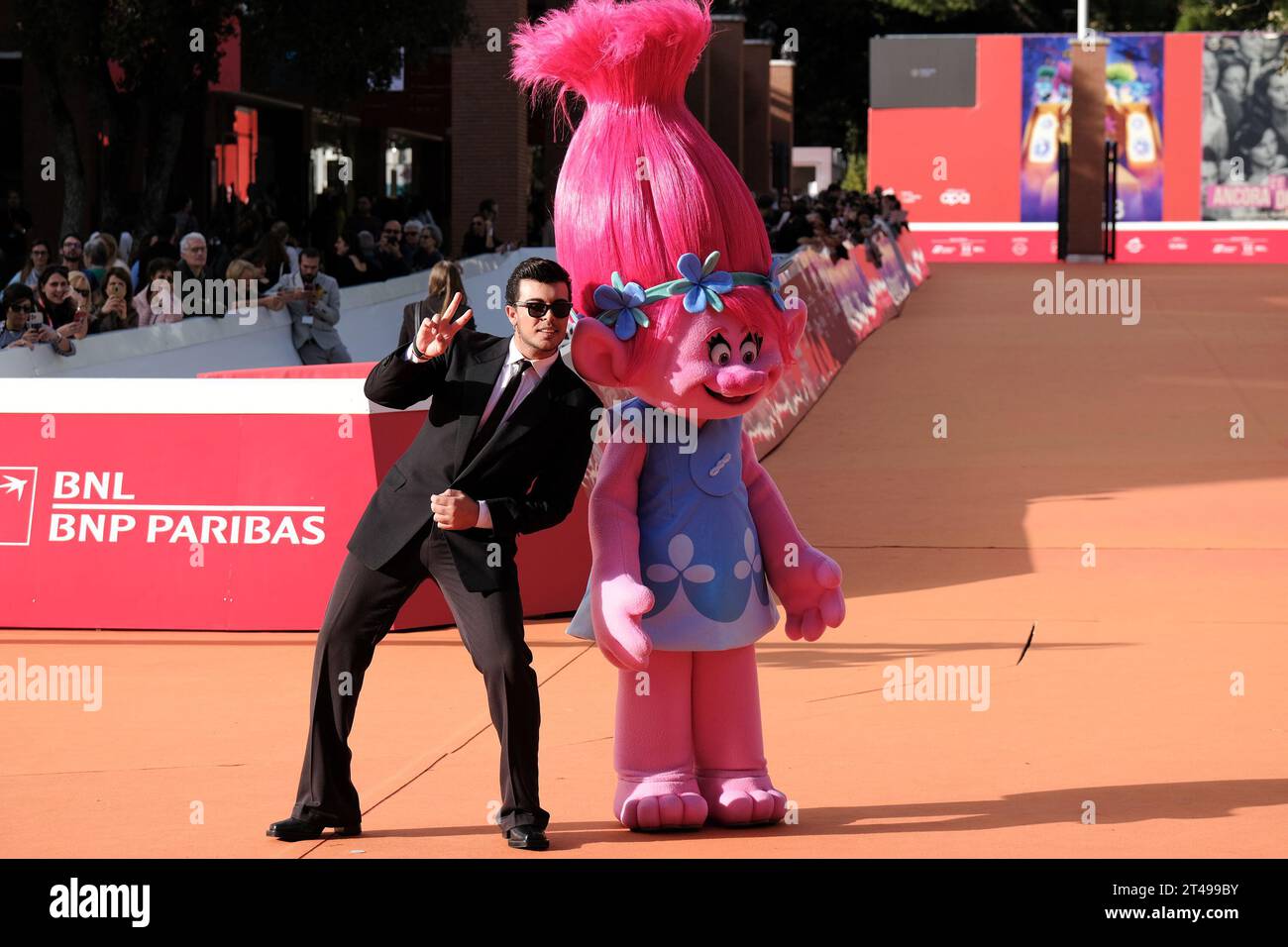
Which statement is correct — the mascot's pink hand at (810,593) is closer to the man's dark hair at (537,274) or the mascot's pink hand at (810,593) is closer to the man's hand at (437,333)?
the man's dark hair at (537,274)

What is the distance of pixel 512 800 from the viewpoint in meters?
6.06

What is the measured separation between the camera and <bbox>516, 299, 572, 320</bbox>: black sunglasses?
235 inches

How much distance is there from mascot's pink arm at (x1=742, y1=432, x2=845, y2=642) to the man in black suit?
2.40 ft

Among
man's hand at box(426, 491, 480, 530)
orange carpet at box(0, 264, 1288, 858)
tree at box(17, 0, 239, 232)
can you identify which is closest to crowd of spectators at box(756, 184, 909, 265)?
orange carpet at box(0, 264, 1288, 858)

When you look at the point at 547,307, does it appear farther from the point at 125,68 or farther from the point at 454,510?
the point at 125,68

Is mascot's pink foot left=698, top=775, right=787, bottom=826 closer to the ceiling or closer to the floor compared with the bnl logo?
closer to the floor

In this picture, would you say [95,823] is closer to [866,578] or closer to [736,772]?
[736,772]

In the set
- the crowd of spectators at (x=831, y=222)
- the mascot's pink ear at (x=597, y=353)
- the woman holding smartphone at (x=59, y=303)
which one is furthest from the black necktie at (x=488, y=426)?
the crowd of spectators at (x=831, y=222)

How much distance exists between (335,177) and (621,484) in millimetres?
30837

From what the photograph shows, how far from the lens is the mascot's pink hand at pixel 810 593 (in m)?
6.56

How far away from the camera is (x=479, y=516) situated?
19.4 ft

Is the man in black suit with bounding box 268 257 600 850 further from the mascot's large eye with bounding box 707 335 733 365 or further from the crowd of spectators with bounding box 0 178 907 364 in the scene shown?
the crowd of spectators with bounding box 0 178 907 364

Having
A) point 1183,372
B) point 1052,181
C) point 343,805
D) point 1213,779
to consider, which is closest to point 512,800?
point 343,805

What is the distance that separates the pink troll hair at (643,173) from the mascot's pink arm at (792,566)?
46cm
